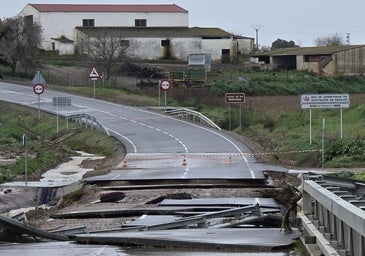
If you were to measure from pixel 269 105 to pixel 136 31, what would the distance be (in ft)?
163

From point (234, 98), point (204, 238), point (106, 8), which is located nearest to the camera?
point (204, 238)

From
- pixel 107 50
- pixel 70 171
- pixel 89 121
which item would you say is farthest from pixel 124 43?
pixel 70 171

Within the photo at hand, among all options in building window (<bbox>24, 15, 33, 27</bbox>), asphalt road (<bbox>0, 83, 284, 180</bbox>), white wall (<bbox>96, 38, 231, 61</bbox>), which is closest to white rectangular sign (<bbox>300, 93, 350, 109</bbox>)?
asphalt road (<bbox>0, 83, 284, 180</bbox>)

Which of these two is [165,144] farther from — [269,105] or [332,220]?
[332,220]

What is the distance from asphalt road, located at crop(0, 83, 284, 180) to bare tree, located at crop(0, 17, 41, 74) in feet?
59.1

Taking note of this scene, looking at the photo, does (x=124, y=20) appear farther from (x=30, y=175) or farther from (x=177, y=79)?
(x=30, y=175)

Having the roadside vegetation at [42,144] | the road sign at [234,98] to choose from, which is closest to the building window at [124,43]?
the roadside vegetation at [42,144]

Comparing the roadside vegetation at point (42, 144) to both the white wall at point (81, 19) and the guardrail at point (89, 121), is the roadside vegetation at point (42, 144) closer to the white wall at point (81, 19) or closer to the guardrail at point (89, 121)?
the guardrail at point (89, 121)

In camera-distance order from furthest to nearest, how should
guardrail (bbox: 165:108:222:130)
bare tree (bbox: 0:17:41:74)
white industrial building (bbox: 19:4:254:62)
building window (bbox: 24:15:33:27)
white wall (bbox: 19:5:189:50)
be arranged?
white wall (bbox: 19:5:189:50) < white industrial building (bbox: 19:4:254:62) < building window (bbox: 24:15:33:27) < bare tree (bbox: 0:17:41:74) < guardrail (bbox: 165:108:222:130)

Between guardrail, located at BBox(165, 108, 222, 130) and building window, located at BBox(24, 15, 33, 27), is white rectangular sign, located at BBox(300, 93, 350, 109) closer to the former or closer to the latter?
guardrail, located at BBox(165, 108, 222, 130)

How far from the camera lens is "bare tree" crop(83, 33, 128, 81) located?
9619 cm

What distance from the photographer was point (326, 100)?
38719 millimetres

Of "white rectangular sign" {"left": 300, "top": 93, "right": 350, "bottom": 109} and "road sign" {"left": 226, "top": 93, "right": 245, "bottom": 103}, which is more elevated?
"white rectangular sign" {"left": 300, "top": 93, "right": 350, "bottom": 109}

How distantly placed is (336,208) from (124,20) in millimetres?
113623
